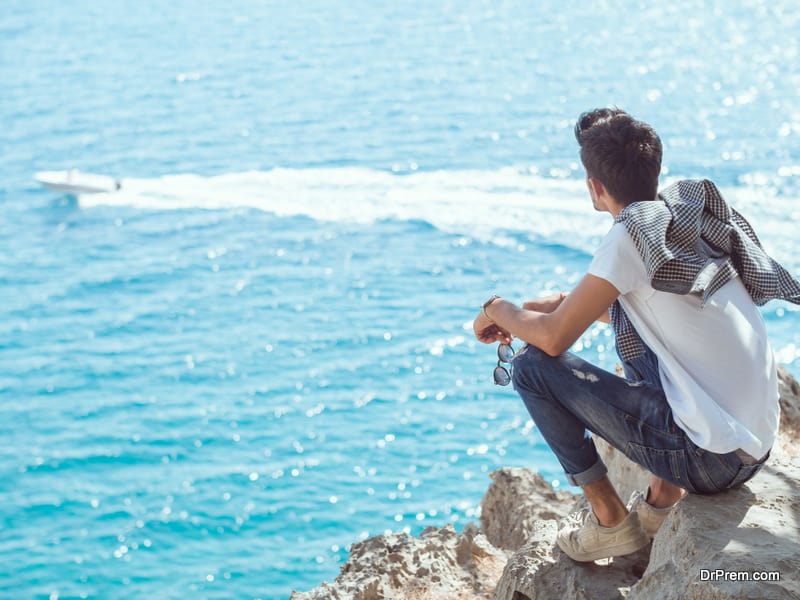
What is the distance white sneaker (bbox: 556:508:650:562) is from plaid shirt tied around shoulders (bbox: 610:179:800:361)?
0.56 m

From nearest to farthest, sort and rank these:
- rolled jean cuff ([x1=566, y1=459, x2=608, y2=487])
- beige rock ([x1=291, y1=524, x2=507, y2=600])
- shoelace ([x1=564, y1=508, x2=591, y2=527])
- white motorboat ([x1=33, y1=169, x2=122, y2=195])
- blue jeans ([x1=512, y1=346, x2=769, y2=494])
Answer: blue jeans ([x1=512, y1=346, x2=769, y2=494])
rolled jean cuff ([x1=566, y1=459, x2=608, y2=487])
shoelace ([x1=564, y1=508, x2=591, y2=527])
beige rock ([x1=291, y1=524, x2=507, y2=600])
white motorboat ([x1=33, y1=169, x2=122, y2=195])

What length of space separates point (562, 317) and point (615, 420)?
0.36 m

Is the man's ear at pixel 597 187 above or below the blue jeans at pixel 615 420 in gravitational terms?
above

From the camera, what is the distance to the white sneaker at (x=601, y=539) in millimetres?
3271

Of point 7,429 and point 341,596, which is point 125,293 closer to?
point 7,429

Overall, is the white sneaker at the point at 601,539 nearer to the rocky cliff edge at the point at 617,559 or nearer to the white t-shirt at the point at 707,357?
the rocky cliff edge at the point at 617,559

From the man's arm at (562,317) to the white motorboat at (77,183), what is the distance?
47.3 feet

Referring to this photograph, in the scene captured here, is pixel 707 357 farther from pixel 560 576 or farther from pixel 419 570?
pixel 419 570

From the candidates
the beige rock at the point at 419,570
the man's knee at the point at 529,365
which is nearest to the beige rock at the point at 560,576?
the man's knee at the point at 529,365

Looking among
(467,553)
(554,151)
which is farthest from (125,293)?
(467,553)

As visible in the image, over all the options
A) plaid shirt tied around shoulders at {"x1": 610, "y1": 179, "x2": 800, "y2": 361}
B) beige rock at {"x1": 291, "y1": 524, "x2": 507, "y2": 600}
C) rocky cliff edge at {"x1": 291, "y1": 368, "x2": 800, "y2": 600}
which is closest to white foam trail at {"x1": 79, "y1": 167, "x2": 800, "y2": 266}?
rocky cliff edge at {"x1": 291, "y1": 368, "x2": 800, "y2": 600}

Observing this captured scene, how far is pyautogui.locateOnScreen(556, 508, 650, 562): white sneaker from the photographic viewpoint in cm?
327

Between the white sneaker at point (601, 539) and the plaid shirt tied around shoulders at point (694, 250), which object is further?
the white sneaker at point (601, 539)

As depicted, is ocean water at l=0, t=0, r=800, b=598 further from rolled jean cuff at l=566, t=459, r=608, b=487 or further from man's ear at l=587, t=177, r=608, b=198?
man's ear at l=587, t=177, r=608, b=198
